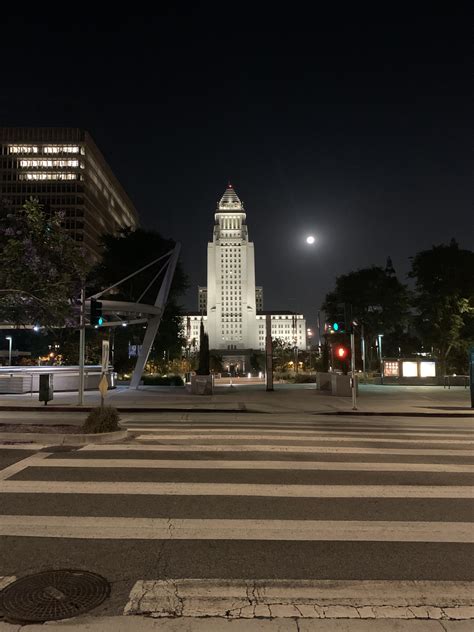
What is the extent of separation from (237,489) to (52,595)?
3.34 meters

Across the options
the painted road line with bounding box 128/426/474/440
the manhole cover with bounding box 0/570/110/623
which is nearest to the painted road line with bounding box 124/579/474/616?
the manhole cover with bounding box 0/570/110/623

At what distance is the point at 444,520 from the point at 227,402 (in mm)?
17030

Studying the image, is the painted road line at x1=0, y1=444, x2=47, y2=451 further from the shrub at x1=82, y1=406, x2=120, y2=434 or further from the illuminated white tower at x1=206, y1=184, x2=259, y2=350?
the illuminated white tower at x1=206, y1=184, x2=259, y2=350

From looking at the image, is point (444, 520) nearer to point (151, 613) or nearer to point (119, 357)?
Result: point (151, 613)

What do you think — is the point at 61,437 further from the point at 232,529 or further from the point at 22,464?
the point at 232,529

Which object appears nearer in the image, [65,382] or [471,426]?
[471,426]

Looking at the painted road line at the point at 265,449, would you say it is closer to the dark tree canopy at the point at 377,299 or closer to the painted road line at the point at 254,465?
the painted road line at the point at 254,465

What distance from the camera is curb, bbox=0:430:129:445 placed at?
1035 cm

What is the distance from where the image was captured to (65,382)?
96.2 ft

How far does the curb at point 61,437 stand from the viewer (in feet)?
34.0

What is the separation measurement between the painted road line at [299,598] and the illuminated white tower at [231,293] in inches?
6227

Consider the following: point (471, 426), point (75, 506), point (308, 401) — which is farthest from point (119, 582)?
point (308, 401)

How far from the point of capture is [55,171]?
121 metres

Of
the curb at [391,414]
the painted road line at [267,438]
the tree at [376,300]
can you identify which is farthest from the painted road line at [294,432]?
the tree at [376,300]
